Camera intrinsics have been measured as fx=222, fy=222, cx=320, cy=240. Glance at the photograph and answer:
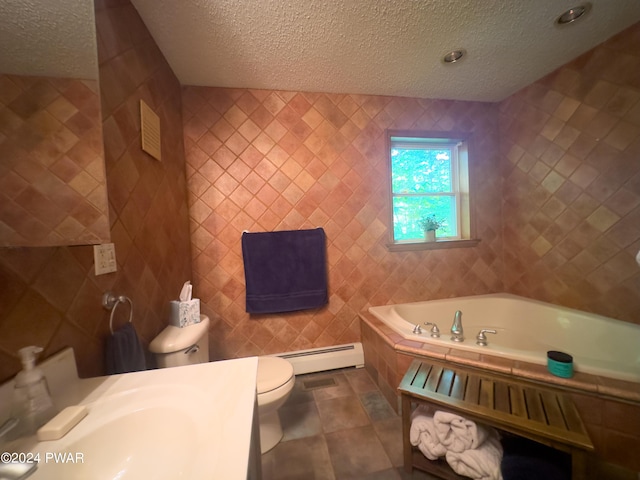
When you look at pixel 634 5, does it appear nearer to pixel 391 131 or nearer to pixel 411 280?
pixel 391 131

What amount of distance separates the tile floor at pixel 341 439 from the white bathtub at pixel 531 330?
0.44 meters

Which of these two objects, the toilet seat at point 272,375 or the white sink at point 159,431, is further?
the toilet seat at point 272,375

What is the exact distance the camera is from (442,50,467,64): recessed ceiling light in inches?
56.4

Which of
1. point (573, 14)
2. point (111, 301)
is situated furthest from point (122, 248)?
point (573, 14)

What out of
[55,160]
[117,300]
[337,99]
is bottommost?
[117,300]

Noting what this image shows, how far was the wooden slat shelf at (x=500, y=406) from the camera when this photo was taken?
802mm

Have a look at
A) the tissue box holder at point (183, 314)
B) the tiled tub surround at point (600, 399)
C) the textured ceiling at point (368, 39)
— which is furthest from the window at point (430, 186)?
the tissue box holder at point (183, 314)

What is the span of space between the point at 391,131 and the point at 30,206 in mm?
2054

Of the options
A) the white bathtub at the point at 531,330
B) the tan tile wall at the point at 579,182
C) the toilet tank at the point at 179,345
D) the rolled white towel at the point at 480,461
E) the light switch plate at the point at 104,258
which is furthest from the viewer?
the tan tile wall at the point at 579,182

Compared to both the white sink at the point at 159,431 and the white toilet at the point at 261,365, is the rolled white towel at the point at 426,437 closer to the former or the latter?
the white toilet at the point at 261,365

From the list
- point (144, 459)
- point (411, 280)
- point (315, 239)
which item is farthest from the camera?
point (411, 280)

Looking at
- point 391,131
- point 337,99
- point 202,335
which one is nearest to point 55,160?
point 202,335

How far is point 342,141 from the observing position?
1.81m

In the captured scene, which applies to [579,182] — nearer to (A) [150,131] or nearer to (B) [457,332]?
(B) [457,332]
